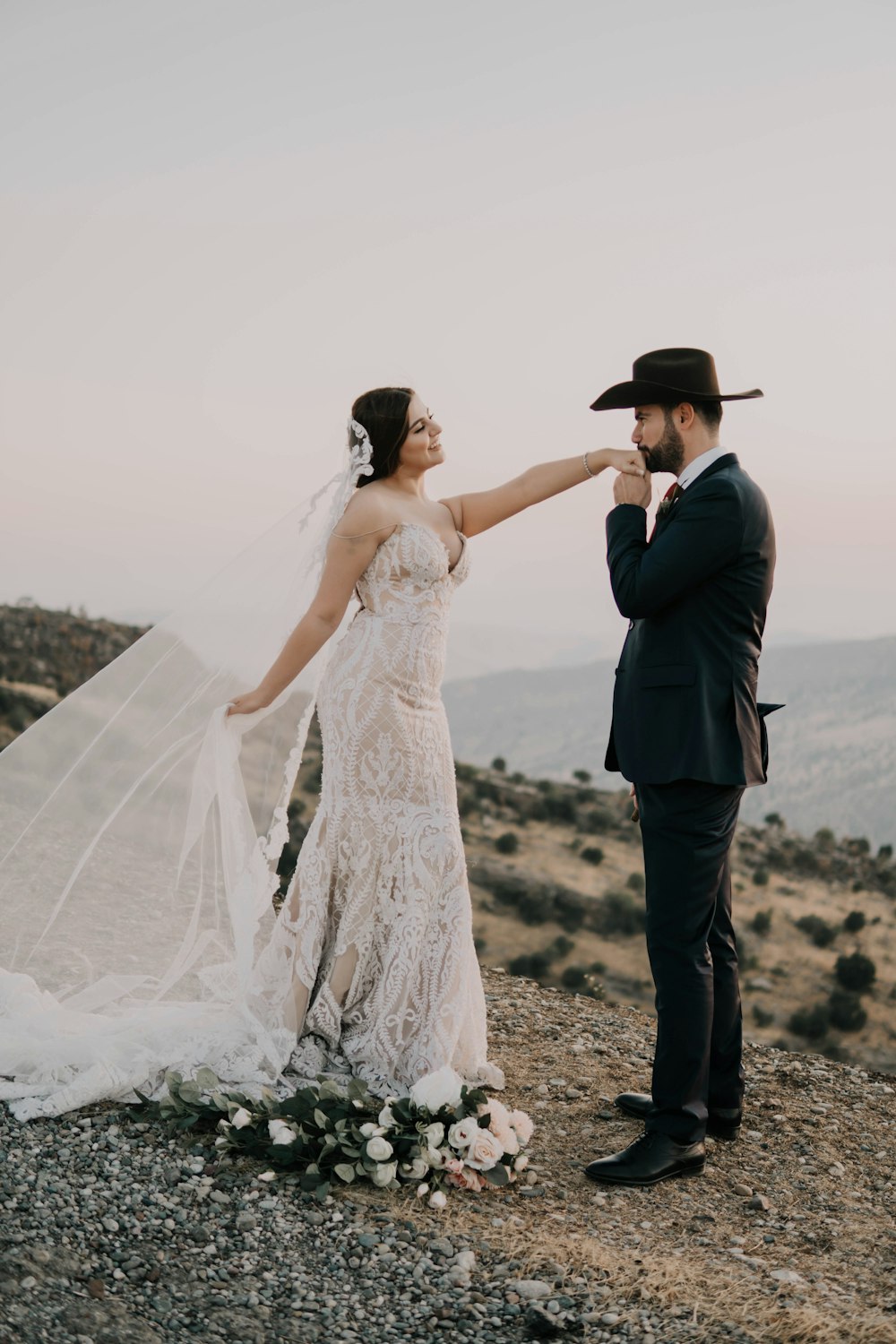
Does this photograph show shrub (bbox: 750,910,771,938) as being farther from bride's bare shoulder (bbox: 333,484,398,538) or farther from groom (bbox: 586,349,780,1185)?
bride's bare shoulder (bbox: 333,484,398,538)

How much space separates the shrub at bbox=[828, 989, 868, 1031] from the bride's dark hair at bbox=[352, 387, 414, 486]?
49.2 feet

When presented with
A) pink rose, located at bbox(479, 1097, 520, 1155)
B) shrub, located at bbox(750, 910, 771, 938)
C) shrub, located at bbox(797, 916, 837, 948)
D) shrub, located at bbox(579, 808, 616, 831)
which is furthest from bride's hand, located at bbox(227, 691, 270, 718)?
shrub, located at bbox(579, 808, 616, 831)

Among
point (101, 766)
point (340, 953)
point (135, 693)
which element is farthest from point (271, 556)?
point (340, 953)

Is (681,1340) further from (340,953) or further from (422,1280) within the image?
(340,953)

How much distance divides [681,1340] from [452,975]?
1629mm

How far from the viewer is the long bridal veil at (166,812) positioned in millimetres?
Result: 4773

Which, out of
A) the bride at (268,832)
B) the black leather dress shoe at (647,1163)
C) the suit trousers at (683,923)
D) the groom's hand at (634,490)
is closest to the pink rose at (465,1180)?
the black leather dress shoe at (647,1163)

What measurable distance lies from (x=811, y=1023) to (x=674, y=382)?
1487cm

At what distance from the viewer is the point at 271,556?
488cm

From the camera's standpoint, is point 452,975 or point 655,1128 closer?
point 655,1128

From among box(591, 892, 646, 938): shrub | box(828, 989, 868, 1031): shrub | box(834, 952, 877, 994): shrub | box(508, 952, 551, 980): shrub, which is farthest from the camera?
box(591, 892, 646, 938): shrub

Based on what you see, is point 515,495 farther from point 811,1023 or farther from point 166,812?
point 811,1023

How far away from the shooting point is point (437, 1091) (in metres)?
4.00

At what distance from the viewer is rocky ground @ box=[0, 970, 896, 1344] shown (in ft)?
10.1
